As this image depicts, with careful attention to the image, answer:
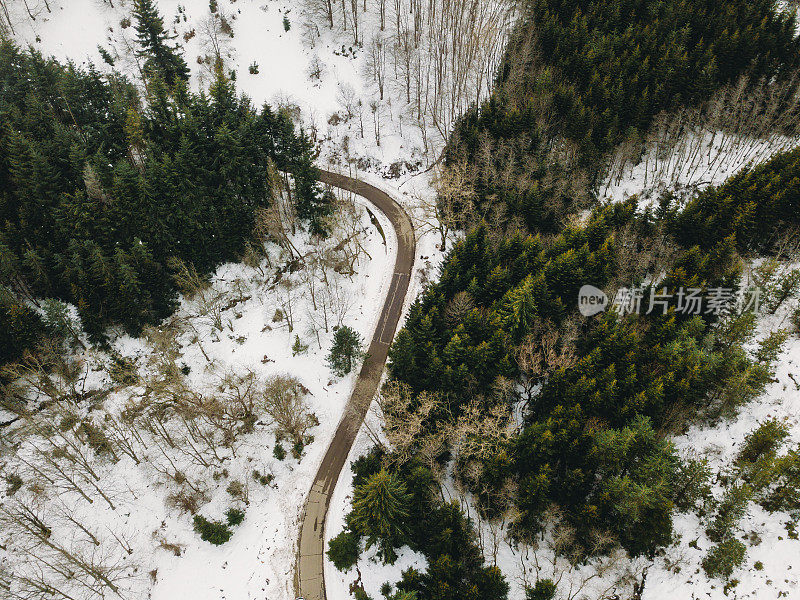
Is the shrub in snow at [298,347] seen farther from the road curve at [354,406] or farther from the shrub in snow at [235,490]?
the shrub in snow at [235,490]

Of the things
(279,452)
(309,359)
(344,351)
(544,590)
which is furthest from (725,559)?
(309,359)

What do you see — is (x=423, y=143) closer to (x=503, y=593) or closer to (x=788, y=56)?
Result: (x=788, y=56)

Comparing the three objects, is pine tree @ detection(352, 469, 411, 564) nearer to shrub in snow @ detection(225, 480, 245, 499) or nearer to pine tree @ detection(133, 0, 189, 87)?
shrub in snow @ detection(225, 480, 245, 499)

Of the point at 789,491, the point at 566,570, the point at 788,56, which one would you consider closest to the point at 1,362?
the point at 566,570

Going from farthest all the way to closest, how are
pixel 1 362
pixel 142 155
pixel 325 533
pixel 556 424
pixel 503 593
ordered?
pixel 142 155 → pixel 1 362 → pixel 325 533 → pixel 556 424 → pixel 503 593

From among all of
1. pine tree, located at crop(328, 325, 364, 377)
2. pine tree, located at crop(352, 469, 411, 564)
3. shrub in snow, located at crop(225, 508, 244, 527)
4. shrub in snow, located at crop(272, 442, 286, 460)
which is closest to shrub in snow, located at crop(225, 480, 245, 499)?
shrub in snow, located at crop(225, 508, 244, 527)
